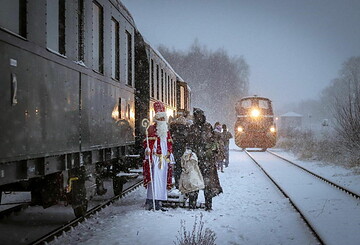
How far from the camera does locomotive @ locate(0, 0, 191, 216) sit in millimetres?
4117

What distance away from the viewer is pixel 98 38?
7.05 meters

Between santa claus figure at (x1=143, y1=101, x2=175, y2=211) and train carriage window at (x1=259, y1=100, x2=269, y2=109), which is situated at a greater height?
train carriage window at (x1=259, y1=100, x2=269, y2=109)

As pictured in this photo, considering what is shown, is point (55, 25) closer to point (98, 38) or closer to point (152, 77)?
point (98, 38)

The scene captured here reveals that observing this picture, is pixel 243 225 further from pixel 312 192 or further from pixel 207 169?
pixel 312 192


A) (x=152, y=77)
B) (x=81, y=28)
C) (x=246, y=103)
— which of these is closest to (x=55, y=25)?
(x=81, y=28)

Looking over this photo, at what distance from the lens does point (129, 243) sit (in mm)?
5355

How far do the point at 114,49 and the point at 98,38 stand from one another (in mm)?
962

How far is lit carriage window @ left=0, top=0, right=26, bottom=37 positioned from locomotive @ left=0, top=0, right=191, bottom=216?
A: 1 centimetres

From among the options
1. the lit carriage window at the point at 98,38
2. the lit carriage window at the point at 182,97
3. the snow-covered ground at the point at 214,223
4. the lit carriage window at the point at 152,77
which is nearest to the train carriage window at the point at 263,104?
the lit carriage window at the point at 182,97

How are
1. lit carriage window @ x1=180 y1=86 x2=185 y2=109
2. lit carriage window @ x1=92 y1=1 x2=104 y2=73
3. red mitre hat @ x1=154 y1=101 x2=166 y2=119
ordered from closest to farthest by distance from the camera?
lit carriage window @ x1=92 y1=1 x2=104 y2=73
red mitre hat @ x1=154 y1=101 x2=166 y2=119
lit carriage window @ x1=180 y1=86 x2=185 y2=109

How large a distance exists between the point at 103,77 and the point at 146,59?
364 cm

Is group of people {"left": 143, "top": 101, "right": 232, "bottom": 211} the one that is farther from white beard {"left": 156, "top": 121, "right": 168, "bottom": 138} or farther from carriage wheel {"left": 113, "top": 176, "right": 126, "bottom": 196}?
carriage wheel {"left": 113, "top": 176, "right": 126, "bottom": 196}

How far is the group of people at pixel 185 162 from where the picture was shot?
723 centimetres

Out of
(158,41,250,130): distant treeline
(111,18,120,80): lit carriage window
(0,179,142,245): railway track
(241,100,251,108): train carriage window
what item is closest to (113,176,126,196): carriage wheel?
(0,179,142,245): railway track
